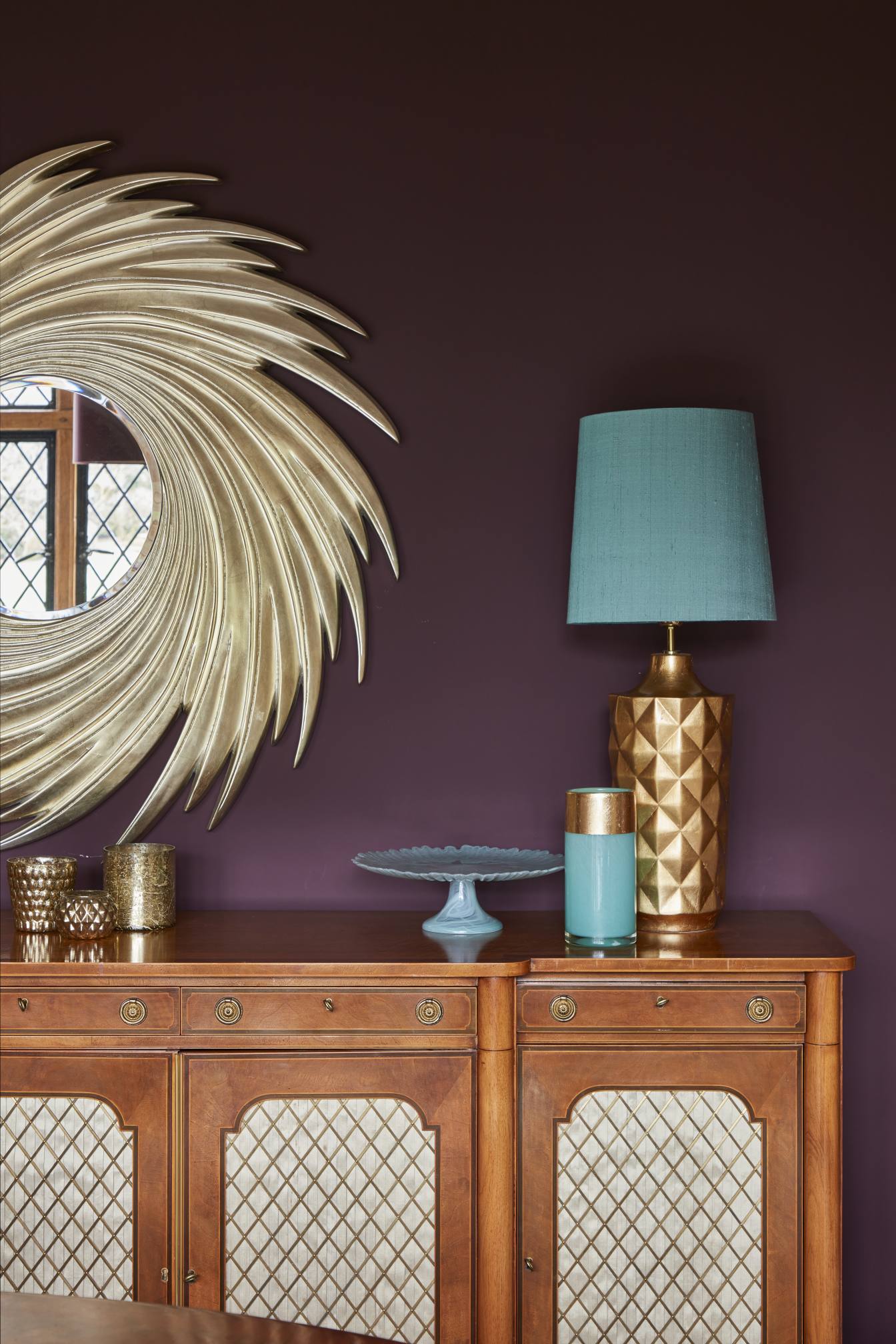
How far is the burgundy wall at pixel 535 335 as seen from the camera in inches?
103

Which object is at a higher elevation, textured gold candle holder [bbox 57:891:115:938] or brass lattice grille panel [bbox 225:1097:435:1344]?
textured gold candle holder [bbox 57:891:115:938]

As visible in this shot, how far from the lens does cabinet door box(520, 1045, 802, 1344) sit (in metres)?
2.12

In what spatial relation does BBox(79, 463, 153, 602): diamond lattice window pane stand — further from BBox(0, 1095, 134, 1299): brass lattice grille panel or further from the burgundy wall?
BBox(0, 1095, 134, 1299): brass lattice grille panel

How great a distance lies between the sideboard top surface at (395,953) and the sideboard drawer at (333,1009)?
0.04m

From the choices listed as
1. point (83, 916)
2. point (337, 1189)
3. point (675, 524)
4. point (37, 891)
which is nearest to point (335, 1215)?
point (337, 1189)

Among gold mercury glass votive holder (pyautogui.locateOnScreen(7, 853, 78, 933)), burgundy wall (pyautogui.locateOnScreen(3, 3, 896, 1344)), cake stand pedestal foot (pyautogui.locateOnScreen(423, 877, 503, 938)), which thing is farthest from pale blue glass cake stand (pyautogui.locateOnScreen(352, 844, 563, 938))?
gold mercury glass votive holder (pyautogui.locateOnScreen(7, 853, 78, 933))

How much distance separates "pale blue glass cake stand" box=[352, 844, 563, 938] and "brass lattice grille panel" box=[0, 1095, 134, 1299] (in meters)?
0.67

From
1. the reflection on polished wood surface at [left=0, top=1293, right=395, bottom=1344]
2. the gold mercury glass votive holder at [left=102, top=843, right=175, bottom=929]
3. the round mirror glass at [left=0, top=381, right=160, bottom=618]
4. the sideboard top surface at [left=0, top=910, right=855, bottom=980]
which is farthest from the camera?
the round mirror glass at [left=0, top=381, right=160, bottom=618]

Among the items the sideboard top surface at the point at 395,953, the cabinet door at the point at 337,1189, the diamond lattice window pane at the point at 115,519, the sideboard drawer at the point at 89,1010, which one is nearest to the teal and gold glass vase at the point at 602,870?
the sideboard top surface at the point at 395,953

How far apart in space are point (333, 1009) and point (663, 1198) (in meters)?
0.67

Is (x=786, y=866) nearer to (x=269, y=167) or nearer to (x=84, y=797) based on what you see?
(x=84, y=797)

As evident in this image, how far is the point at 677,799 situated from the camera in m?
2.28

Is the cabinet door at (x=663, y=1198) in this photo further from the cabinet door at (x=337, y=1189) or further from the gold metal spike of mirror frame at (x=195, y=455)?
the gold metal spike of mirror frame at (x=195, y=455)

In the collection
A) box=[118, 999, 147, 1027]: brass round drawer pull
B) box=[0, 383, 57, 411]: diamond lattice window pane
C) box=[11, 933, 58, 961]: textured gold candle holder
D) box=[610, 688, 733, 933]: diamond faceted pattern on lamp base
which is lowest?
box=[118, 999, 147, 1027]: brass round drawer pull
